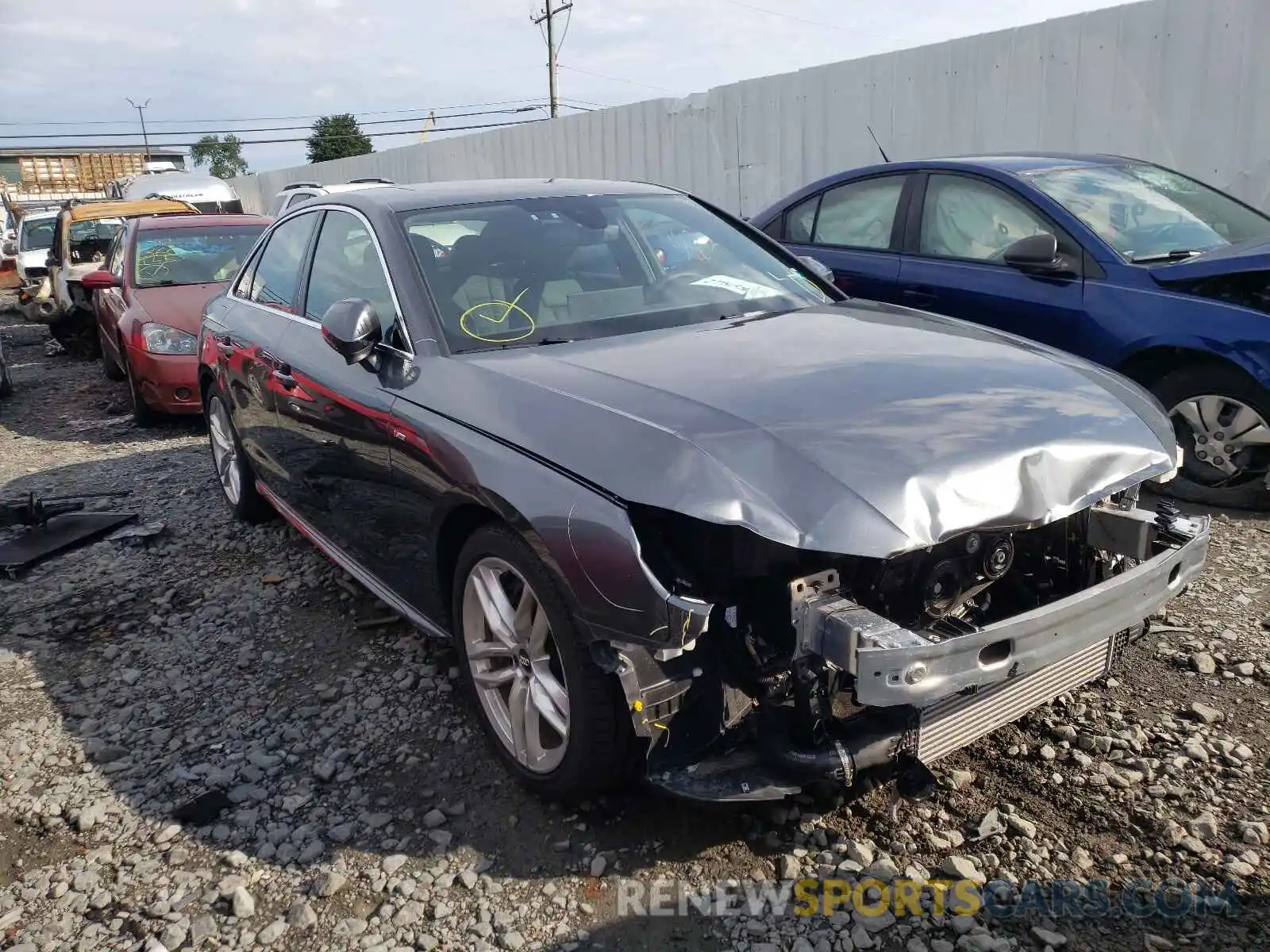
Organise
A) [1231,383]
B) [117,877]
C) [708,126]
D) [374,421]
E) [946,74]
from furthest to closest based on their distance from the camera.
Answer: [708,126] → [946,74] → [1231,383] → [374,421] → [117,877]

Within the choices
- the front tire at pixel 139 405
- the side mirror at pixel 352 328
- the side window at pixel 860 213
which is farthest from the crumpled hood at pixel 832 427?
the front tire at pixel 139 405

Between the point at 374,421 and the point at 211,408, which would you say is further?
the point at 211,408

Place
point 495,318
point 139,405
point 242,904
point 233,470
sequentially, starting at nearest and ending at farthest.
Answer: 1. point 242,904
2. point 495,318
3. point 233,470
4. point 139,405

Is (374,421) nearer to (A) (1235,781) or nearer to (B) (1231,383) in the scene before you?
(A) (1235,781)

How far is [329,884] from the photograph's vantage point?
2.59 m

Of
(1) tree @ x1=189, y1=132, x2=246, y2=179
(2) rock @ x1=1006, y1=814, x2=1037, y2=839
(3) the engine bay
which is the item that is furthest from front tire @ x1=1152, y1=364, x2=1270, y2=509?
(1) tree @ x1=189, y1=132, x2=246, y2=179

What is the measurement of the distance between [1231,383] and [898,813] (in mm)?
3038

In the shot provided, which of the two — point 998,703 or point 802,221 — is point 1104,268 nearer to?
point 802,221

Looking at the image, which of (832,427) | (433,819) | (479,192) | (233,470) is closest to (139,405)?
(233,470)

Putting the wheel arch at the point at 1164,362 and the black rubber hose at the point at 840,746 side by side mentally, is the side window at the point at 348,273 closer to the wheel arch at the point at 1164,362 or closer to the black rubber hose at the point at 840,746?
the black rubber hose at the point at 840,746

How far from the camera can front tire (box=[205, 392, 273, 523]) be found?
5.23 meters

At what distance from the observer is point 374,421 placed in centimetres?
327

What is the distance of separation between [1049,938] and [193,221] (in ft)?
30.2

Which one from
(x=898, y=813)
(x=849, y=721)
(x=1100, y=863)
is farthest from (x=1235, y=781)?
(x=849, y=721)
